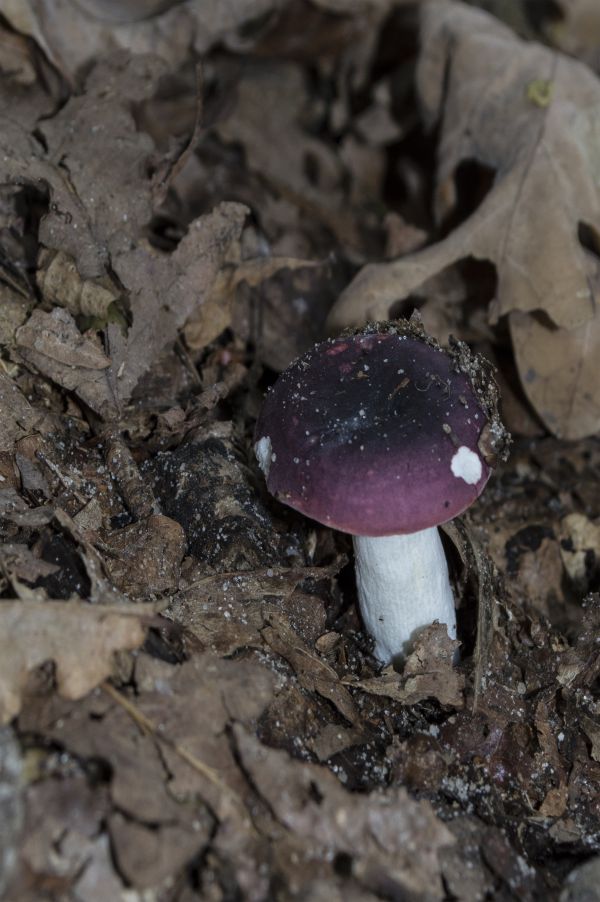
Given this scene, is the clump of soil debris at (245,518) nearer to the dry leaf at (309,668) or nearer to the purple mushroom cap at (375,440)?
the dry leaf at (309,668)

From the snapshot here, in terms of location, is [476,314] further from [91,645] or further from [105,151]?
[91,645]

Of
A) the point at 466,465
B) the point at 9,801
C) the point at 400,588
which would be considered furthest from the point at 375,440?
the point at 9,801

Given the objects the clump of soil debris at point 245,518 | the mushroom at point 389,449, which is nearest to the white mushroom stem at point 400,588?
the mushroom at point 389,449

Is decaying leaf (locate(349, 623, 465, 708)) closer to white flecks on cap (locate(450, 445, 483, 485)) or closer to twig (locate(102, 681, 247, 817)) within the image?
white flecks on cap (locate(450, 445, 483, 485))

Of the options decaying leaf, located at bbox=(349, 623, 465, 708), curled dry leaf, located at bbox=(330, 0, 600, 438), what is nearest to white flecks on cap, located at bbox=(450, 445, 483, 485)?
decaying leaf, located at bbox=(349, 623, 465, 708)

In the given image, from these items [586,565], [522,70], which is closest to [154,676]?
[586,565]

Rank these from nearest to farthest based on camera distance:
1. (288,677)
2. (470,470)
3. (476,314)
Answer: (470,470) → (288,677) → (476,314)

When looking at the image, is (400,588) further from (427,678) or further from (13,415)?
(13,415)
